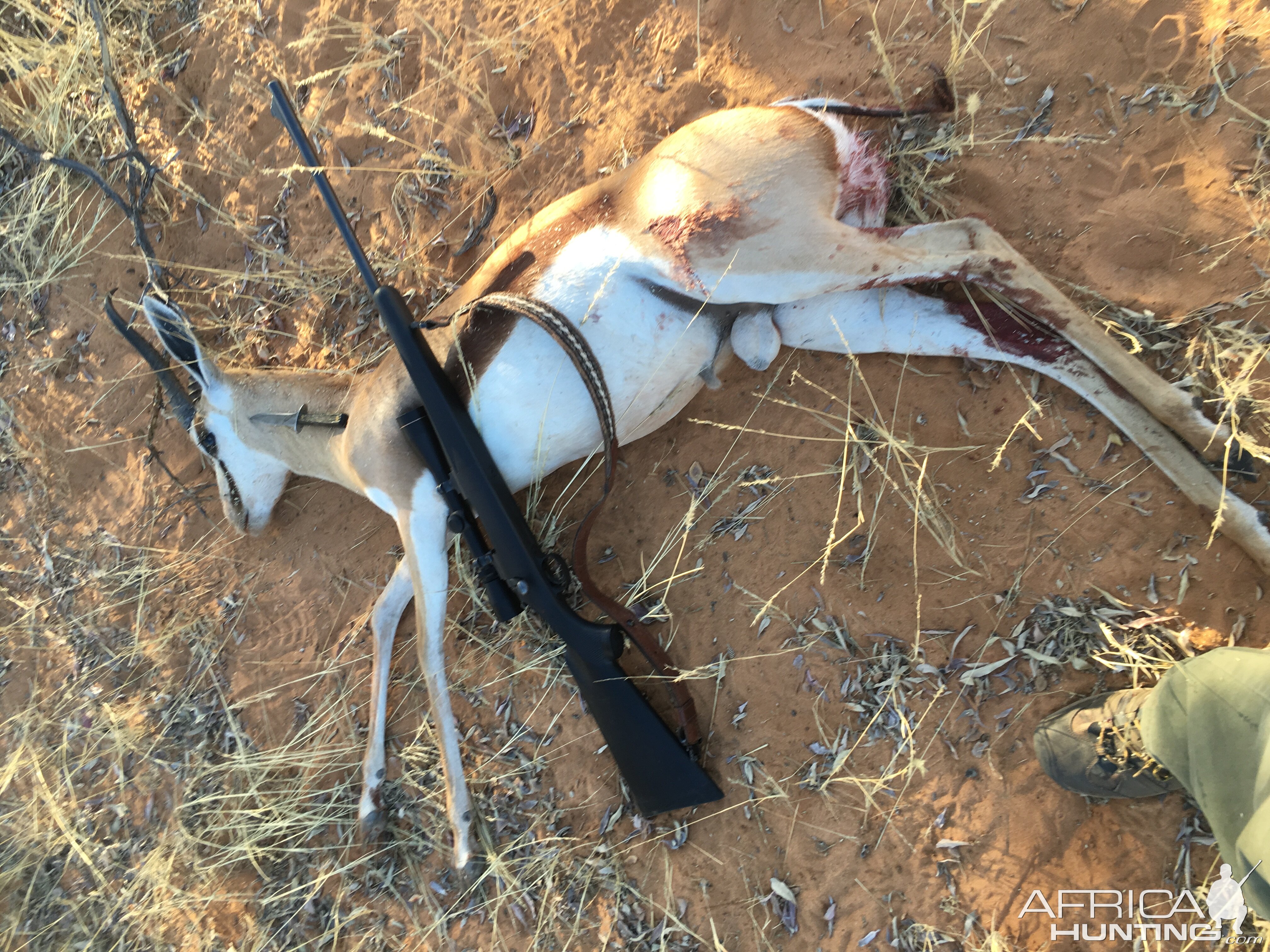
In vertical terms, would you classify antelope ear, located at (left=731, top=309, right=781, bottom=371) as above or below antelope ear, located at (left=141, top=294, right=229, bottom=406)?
below

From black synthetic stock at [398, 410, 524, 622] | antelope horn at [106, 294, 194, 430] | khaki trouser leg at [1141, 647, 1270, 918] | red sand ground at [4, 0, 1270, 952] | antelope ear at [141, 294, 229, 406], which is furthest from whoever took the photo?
antelope horn at [106, 294, 194, 430]

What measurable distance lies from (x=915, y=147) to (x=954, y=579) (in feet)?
5.96

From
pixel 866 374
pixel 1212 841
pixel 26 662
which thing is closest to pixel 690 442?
pixel 866 374

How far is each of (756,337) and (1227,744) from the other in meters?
1.92

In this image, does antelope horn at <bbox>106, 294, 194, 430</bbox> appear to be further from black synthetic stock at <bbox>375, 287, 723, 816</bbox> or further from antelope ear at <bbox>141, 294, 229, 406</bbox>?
black synthetic stock at <bbox>375, 287, 723, 816</bbox>

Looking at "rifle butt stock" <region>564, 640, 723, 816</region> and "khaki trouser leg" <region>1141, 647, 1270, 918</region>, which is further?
"rifle butt stock" <region>564, 640, 723, 816</region>

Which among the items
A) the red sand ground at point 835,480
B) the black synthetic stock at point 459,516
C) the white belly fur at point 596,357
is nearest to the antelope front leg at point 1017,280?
the red sand ground at point 835,480

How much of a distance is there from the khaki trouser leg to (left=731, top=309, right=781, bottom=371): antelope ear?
1682mm

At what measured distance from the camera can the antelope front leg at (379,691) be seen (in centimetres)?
320

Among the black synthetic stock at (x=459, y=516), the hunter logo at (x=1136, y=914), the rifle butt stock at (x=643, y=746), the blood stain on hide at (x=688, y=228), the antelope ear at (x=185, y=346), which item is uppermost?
the antelope ear at (x=185, y=346)

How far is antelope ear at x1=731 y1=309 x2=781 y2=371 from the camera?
266 cm

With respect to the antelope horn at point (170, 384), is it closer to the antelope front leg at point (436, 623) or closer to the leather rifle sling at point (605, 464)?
the antelope front leg at point (436, 623)

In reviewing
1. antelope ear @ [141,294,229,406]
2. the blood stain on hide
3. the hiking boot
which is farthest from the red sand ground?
the blood stain on hide

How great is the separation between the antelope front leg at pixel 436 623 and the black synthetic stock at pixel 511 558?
0.55 feet
